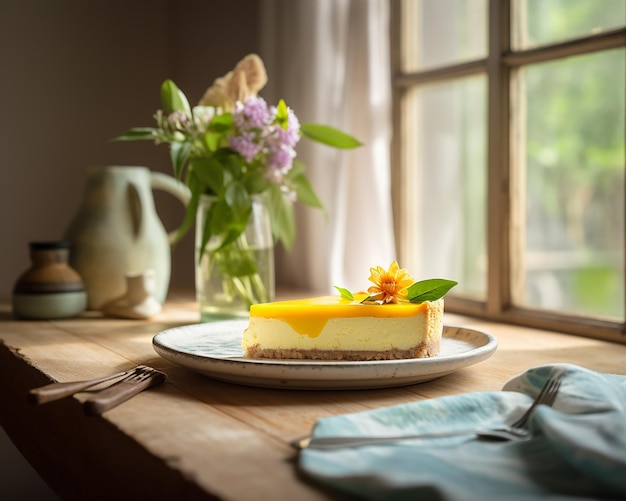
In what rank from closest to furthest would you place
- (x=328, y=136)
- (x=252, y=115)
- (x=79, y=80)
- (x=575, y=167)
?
1. (x=252, y=115)
2. (x=328, y=136)
3. (x=79, y=80)
4. (x=575, y=167)

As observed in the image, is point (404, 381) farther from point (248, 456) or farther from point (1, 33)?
point (1, 33)

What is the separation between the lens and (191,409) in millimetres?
828

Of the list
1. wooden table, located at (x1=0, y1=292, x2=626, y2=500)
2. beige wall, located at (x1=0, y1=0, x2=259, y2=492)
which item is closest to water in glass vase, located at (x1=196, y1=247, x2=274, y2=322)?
wooden table, located at (x1=0, y1=292, x2=626, y2=500)

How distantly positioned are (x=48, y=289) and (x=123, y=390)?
788 mm

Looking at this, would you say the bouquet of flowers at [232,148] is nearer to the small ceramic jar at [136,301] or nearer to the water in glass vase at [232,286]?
the water in glass vase at [232,286]

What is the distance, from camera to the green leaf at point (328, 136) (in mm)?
1498

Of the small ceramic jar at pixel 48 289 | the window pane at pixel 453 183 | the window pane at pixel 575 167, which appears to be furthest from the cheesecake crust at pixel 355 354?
the window pane at pixel 575 167

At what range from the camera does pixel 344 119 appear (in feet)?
6.25

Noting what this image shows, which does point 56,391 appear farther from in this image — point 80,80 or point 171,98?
point 80,80

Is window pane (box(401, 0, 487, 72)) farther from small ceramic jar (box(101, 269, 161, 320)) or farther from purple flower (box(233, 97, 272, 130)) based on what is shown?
small ceramic jar (box(101, 269, 161, 320))

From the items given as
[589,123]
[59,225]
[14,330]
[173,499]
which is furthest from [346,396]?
[589,123]

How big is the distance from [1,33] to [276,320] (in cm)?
177

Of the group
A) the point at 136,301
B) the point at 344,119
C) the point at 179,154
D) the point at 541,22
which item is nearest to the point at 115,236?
the point at 136,301

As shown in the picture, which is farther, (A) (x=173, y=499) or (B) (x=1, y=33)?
(B) (x=1, y=33)
